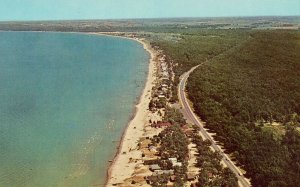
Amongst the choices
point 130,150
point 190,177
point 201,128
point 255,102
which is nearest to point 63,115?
point 130,150

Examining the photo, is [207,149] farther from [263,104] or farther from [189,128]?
[263,104]

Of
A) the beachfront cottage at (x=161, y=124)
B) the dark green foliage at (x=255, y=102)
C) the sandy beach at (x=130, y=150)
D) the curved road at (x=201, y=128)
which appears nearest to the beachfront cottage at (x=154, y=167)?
→ the sandy beach at (x=130, y=150)

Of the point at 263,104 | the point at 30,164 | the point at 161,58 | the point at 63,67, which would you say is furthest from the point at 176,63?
the point at 30,164

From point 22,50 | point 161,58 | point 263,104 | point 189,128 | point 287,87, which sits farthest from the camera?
point 22,50

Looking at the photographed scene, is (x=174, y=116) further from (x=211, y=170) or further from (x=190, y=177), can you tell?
(x=190, y=177)

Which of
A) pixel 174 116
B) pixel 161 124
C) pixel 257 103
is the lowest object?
pixel 161 124

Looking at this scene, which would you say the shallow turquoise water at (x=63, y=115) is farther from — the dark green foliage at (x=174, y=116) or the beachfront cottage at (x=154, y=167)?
the dark green foliage at (x=174, y=116)
